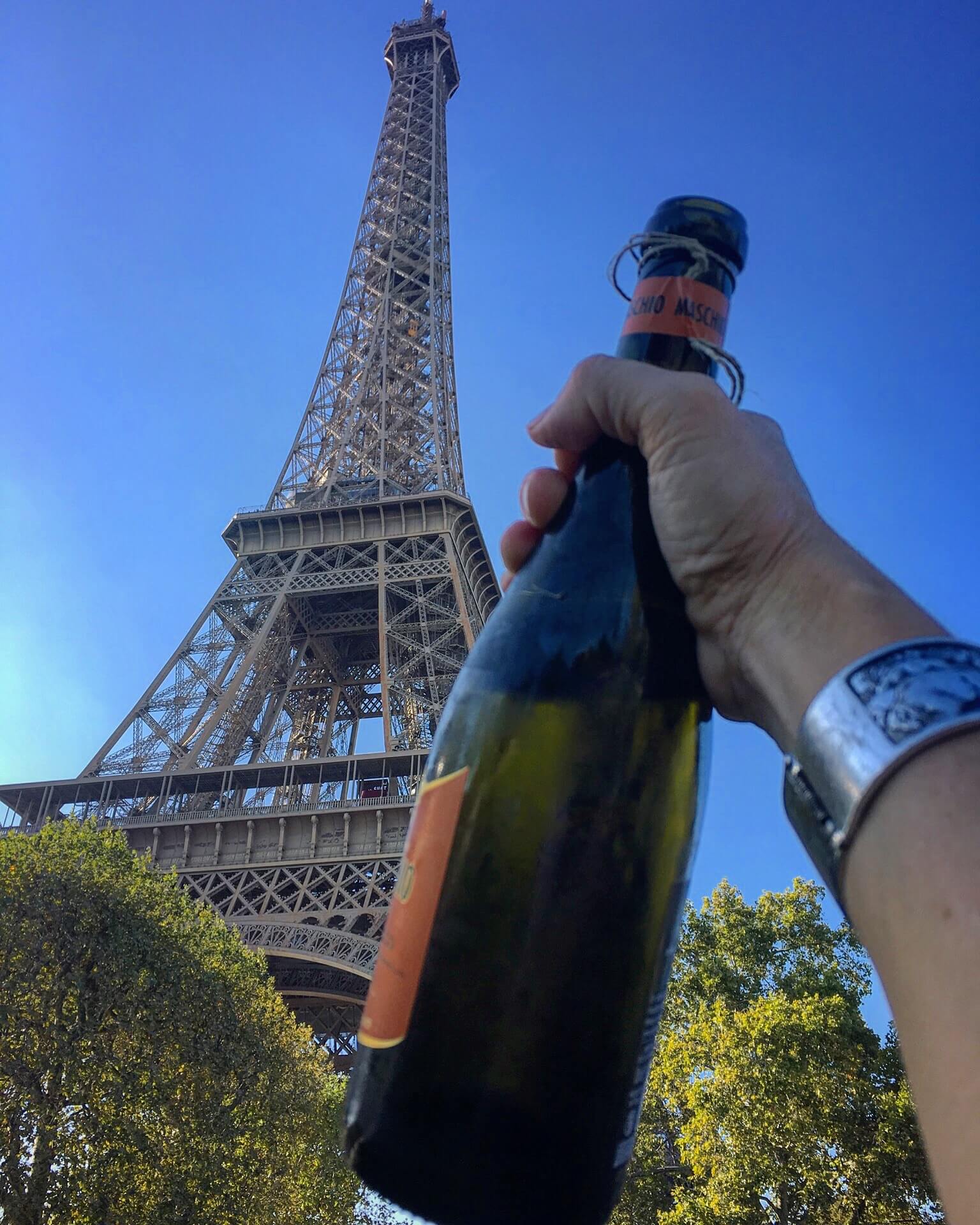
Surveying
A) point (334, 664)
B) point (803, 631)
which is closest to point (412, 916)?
point (803, 631)

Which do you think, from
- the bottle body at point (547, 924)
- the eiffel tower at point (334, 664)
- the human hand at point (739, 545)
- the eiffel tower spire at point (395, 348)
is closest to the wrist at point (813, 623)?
the human hand at point (739, 545)

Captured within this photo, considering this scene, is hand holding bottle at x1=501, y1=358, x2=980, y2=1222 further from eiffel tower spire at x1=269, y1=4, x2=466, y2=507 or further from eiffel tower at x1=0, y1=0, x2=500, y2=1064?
eiffel tower spire at x1=269, y1=4, x2=466, y2=507

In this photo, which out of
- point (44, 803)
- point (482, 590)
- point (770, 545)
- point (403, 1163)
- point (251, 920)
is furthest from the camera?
point (482, 590)

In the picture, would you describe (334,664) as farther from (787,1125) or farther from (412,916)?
(412,916)

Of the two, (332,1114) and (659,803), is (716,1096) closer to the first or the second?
(332,1114)

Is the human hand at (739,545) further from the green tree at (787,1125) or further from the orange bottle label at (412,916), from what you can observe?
the green tree at (787,1125)

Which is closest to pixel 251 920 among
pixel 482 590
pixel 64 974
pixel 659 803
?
pixel 64 974
